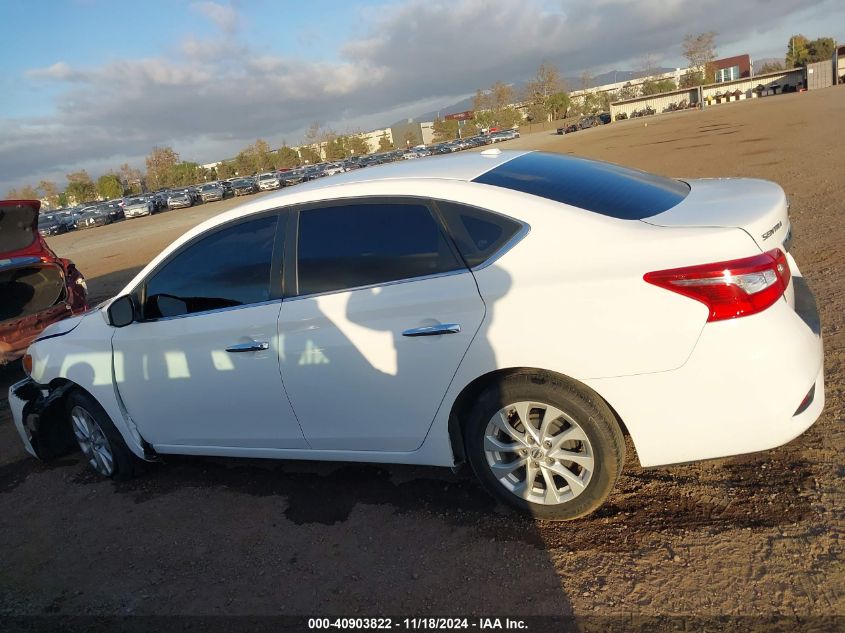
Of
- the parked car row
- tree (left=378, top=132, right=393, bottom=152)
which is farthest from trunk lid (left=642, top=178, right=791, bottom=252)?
tree (left=378, top=132, right=393, bottom=152)

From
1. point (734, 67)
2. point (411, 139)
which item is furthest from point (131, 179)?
point (734, 67)

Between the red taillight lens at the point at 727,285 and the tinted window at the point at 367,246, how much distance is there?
37.9 inches

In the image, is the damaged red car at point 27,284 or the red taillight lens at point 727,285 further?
the damaged red car at point 27,284

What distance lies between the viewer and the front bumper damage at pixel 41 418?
4500 mm

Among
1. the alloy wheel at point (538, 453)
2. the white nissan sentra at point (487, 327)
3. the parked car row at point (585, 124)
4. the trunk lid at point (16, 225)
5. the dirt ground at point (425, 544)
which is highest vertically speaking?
the trunk lid at point (16, 225)

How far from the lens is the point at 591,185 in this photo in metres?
3.25

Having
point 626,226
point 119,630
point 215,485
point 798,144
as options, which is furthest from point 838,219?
point 798,144

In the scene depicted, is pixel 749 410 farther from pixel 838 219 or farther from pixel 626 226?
pixel 838 219

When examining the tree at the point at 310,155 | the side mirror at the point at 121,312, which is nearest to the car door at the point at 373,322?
the side mirror at the point at 121,312

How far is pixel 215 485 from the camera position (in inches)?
164

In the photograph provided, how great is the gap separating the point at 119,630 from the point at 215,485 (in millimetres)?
1294

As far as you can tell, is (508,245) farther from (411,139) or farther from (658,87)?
(411,139)

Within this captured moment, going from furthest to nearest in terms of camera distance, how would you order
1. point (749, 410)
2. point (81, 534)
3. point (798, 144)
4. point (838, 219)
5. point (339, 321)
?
point (798, 144), point (838, 219), point (81, 534), point (339, 321), point (749, 410)

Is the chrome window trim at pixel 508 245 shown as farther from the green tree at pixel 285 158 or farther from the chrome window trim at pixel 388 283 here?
the green tree at pixel 285 158
